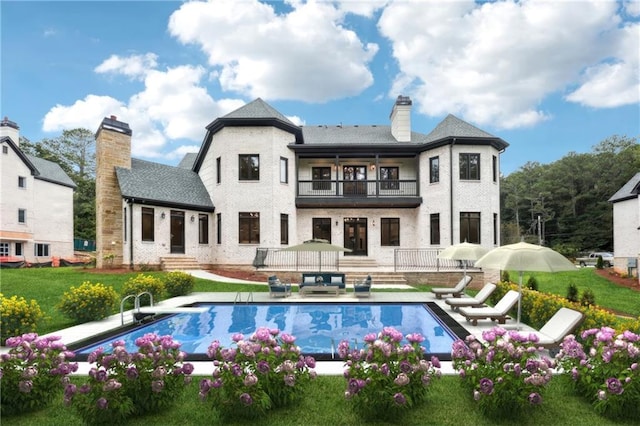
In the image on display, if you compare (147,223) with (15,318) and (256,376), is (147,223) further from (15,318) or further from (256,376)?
(256,376)

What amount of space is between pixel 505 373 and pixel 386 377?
4.64 ft

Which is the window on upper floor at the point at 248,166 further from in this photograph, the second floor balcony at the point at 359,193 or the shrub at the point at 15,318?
the shrub at the point at 15,318

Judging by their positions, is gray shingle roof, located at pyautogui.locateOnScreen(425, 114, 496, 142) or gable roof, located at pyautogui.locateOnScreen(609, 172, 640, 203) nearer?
gray shingle roof, located at pyautogui.locateOnScreen(425, 114, 496, 142)

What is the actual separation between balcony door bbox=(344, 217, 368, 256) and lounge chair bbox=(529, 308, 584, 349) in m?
15.5

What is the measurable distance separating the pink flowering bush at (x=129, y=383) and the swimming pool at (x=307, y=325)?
2.34 metres

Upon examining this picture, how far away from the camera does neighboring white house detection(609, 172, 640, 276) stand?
2167 cm

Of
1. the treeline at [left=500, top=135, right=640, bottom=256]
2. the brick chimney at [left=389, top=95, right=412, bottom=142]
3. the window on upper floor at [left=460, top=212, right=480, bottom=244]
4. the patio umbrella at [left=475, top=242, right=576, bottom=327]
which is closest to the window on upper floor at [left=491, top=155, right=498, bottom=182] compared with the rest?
the window on upper floor at [left=460, top=212, right=480, bottom=244]

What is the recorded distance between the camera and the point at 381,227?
74.6 ft

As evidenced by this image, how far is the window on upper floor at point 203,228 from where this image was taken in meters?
22.0

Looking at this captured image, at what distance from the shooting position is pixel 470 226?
20.7m

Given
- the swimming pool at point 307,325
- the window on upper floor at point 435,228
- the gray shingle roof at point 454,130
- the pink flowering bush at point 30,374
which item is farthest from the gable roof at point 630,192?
the pink flowering bush at point 30,374

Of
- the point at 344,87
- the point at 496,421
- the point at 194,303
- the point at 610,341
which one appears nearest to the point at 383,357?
the point at 496,421

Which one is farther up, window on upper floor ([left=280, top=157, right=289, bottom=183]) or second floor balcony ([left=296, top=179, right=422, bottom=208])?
window on upper floor ([left=280, top=157, right=289, bottom=183])

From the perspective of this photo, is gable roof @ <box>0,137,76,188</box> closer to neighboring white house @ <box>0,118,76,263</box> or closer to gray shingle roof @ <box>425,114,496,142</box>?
neighboring white house @ <box>0,118,76,263</box>
